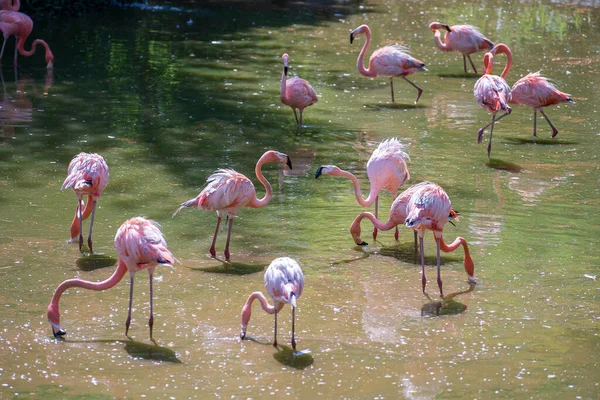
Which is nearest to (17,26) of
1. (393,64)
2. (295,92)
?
(295,92)

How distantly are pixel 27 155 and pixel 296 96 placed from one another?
116 inches

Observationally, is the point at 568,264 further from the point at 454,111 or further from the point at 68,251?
the point at 454,111

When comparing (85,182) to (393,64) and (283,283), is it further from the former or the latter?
(393,64)

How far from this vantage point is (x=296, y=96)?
9.59 m

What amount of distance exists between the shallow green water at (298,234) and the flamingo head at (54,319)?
0.24 ft

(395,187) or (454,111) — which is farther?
(454,111)

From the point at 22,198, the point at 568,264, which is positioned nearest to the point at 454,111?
the point at 568,264

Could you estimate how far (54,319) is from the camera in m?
4.90

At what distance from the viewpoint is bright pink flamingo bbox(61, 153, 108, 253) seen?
623 cm

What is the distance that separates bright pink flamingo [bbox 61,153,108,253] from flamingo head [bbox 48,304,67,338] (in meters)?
1.37

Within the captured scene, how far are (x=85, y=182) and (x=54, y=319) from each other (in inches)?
59.6

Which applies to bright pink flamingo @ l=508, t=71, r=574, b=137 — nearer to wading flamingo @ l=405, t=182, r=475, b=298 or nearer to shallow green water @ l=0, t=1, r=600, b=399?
shallow green water @ l=0, t=1, r=600, b=399

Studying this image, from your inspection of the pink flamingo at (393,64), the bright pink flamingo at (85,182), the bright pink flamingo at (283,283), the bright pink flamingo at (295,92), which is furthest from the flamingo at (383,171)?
the pink flamingo at (393,64)

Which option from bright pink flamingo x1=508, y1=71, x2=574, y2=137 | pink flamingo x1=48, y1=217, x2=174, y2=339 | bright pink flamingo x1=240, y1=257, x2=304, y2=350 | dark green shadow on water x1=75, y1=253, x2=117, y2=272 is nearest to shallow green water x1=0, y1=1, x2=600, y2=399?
dark green shadow on water x1=75, y1=253, x2=117, y2=272
